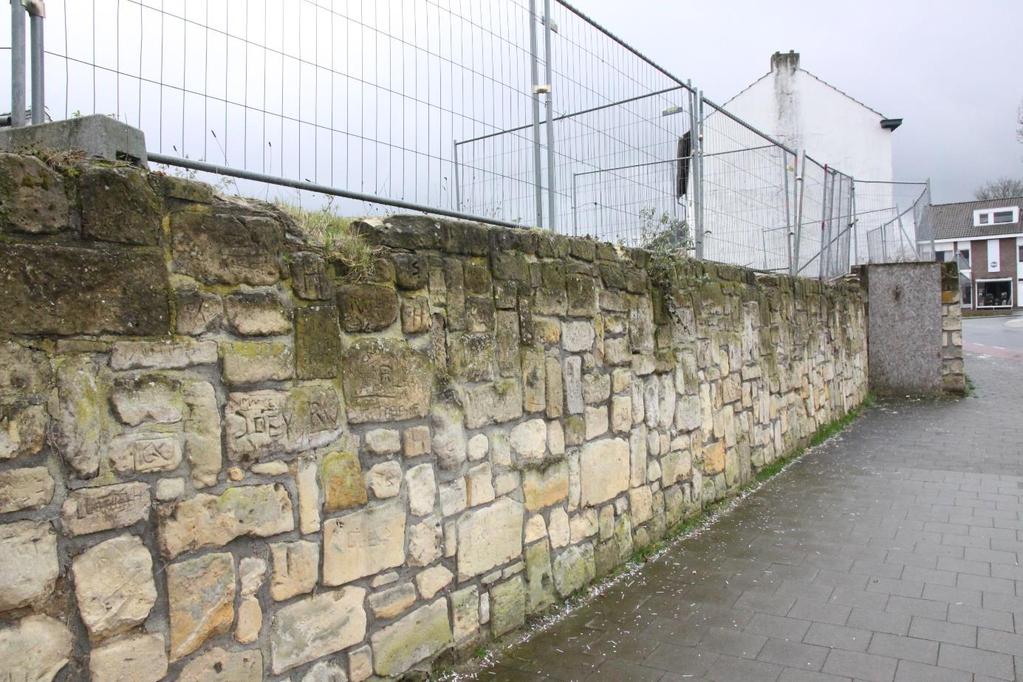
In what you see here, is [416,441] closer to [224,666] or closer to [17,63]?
[224,666]

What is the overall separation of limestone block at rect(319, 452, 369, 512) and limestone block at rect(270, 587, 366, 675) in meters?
0.30

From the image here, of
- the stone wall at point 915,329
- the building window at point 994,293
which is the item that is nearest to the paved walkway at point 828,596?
the stone wall at point 915,329

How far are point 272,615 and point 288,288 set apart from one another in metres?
1.07

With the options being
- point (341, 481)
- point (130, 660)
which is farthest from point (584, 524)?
point (130, 660)

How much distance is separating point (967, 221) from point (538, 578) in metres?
49.1

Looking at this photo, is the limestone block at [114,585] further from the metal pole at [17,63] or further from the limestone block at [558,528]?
the limestone block at [558,528]

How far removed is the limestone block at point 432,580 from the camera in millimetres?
3076

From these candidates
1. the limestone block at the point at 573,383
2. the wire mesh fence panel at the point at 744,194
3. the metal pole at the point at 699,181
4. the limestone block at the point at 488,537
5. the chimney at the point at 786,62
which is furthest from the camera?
the chimney at the point at 786,62

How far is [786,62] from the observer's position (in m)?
21.0

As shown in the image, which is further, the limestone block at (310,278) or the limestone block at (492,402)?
the limestone block at (492,402)

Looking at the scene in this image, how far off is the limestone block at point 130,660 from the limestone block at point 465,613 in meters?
1.29

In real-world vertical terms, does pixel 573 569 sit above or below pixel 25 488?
below

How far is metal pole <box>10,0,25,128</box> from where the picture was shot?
2256 mm

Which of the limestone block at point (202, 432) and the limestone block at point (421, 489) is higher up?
the limestone block at point (202, 432)
